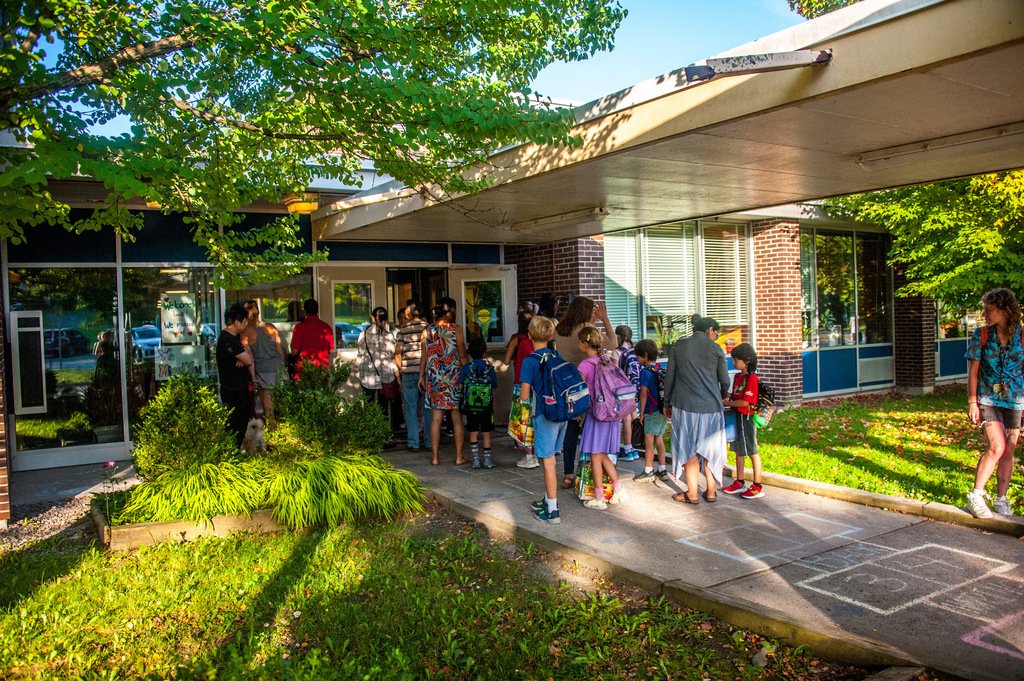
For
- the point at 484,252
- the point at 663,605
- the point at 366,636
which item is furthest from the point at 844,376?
the point at 366,636

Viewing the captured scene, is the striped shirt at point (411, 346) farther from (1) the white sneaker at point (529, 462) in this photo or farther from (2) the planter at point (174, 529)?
(2) the planter at point (174, 529)

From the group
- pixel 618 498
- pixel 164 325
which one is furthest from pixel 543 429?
pixel 164 325

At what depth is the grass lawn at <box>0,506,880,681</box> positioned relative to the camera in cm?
402

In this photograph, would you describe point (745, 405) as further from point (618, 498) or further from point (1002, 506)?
point (1002, 506)

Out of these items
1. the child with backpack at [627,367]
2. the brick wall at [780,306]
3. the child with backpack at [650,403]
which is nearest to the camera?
the child with backpack at [650,403]

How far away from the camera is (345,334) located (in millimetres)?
11516

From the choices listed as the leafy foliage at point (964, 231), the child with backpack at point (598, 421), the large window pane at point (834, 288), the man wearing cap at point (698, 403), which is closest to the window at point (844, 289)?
the large window pane at point (834, 288)

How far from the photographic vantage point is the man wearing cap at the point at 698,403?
6.79 meters

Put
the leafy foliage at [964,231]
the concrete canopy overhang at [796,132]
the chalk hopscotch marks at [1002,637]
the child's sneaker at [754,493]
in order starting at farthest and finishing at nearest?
1. the leafy foliage at [964,231]
2. the child's sneaker at [754,493]
3. the concrete canopy overhang at [796,132]
4. the chalk hopscotch marks at [1002,637]

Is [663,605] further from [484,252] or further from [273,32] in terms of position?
[484,252]

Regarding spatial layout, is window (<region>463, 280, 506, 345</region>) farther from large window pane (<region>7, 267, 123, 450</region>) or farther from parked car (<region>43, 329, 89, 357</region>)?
parked car (<region>43, 329, 89, 357</region>)

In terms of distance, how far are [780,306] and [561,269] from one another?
15.0ft

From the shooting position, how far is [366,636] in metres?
4.36

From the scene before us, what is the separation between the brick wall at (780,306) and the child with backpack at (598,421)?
328 inches
